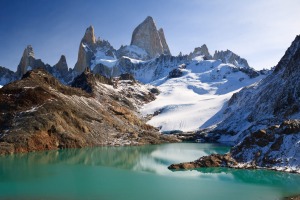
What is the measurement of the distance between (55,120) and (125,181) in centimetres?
4809

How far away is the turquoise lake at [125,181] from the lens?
136 feet

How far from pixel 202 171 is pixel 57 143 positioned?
4355 cm

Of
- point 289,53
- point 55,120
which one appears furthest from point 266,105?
point 55,120

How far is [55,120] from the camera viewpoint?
93.3 m

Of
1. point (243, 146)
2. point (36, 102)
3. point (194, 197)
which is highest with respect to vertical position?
point (36, 102)

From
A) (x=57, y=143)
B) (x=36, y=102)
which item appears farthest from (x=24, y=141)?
(x=36, y=102)

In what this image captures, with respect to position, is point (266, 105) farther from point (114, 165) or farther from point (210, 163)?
point (114, 165)

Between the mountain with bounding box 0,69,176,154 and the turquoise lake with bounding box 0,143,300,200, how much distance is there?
40.6ft

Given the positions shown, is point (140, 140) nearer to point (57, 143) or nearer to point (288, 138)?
point (57, 143)

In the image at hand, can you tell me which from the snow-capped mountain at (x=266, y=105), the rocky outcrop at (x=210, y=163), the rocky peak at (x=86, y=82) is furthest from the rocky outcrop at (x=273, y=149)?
the rocky peak at (x=86, y=82)

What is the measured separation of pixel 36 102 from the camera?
97.5 meters

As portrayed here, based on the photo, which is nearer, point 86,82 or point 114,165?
point 114,165

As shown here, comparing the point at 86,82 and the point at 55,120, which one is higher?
the point at 86,82

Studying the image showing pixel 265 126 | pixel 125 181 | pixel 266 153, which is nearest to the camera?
pixel 125 181
